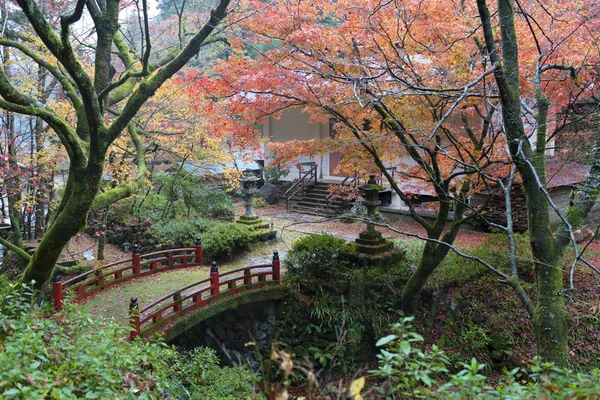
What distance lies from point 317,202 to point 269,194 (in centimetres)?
322

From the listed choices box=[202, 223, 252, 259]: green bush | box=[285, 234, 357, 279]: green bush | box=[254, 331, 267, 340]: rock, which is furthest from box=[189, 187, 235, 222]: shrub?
box=[254, 331, 267, 340]: rock

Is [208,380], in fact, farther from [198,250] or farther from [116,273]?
[198,250]

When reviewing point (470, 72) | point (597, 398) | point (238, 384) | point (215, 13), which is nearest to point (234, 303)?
point (238, 384)

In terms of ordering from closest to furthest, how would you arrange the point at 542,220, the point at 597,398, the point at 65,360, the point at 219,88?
the point at 597,398 < the point at 65,360 < the point at 542,220 < the point at 219,88

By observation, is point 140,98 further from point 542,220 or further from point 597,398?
point 597,398

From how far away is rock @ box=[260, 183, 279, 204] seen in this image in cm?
2139

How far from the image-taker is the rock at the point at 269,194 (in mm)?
21391

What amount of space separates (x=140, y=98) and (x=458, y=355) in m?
8.00

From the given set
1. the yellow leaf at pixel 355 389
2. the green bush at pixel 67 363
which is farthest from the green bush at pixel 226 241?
the yellow leaf at pixel 355 389

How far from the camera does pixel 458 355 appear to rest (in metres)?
8.98

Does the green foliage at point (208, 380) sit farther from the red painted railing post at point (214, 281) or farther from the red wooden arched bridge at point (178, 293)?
the red painted railing post at point (214, 281)

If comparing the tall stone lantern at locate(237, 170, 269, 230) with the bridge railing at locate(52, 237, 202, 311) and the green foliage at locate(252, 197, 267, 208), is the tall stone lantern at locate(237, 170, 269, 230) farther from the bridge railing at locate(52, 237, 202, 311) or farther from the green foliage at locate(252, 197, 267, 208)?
the green foliage at locate(252, 197, 267, 208)

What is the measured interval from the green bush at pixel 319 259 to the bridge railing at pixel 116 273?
10.6ft

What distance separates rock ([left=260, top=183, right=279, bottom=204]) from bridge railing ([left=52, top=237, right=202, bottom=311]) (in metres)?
8.84
